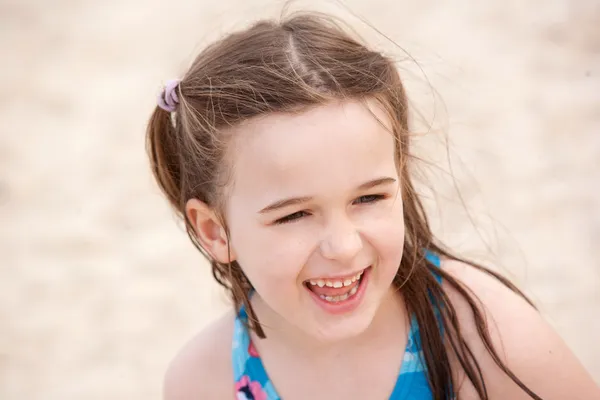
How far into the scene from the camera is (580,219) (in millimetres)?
3074

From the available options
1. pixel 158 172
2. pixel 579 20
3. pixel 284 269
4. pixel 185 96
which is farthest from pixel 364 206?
pixel 579 20

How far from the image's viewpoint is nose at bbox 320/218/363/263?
4.66ft

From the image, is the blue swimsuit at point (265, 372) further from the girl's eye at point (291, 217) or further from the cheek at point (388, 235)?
the girl's eye at point (291, 217)

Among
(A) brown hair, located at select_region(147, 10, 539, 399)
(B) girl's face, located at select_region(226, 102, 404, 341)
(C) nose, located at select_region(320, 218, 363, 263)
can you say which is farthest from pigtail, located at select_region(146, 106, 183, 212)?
(C) nose, located at select_region(320, 218, 363, 263)

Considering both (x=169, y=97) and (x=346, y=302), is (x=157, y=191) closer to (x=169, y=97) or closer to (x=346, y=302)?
(x=169, y=97)

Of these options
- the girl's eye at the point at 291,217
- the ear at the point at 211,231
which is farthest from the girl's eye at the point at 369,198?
the ear at the point at 211,231

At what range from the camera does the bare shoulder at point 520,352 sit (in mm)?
1646

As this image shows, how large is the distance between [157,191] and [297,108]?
2.13m

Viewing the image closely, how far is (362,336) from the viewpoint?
69.9 inches

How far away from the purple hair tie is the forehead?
0.91 ft

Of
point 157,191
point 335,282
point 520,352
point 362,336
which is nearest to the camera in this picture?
point 335,282

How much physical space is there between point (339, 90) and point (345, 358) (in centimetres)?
66

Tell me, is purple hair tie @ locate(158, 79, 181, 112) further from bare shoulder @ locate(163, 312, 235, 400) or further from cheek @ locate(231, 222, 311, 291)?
bare shoulder @ locate(163, 312, 235, 400)

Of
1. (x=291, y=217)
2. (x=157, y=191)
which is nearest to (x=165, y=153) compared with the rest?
(x=291, y=217)
